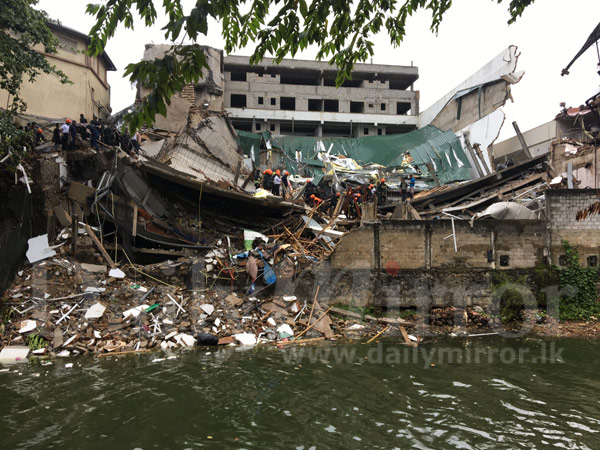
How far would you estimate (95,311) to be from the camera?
975cm

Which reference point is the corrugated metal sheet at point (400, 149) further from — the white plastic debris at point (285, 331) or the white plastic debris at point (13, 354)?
the white plastic debris at point (13, 354)

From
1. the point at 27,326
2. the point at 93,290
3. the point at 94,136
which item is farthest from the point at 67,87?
the point at 27,326

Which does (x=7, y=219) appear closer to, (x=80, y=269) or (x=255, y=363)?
(x=80, y=269)

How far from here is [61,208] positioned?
11.4 metres

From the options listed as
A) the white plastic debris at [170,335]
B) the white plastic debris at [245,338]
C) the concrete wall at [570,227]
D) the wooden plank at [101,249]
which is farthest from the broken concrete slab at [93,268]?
the concrete wall at [570,227]

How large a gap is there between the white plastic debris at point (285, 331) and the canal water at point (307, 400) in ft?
3.41

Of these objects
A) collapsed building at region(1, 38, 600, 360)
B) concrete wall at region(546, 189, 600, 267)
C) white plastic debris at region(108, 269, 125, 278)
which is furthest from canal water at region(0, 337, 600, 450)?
concrete wall at region(546, 189, 600, 267)

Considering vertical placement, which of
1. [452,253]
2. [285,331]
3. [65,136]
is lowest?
[285,331]

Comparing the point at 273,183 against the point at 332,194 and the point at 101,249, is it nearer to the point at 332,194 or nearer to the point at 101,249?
the point at 332,194

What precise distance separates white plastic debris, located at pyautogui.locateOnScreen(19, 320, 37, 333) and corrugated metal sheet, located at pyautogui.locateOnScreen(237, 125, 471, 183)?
685 inches

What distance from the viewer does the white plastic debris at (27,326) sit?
904 centimetres

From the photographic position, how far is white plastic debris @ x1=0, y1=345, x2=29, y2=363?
8336 millimetres

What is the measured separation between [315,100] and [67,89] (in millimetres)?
16993

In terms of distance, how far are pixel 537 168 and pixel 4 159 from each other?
19697 millimetres
